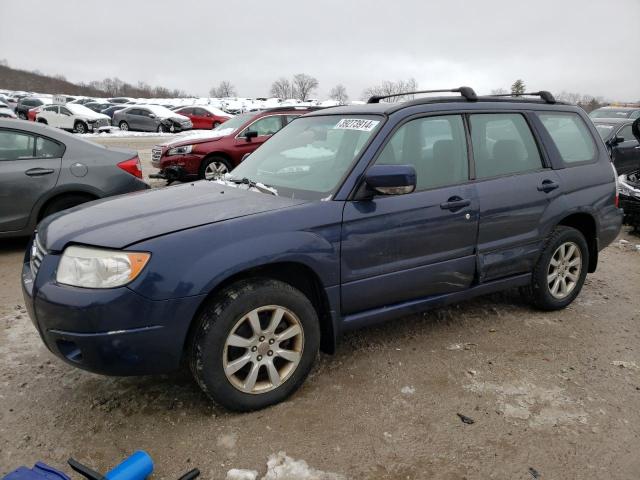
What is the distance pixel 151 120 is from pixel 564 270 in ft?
87.9

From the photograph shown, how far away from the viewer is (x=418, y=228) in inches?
129

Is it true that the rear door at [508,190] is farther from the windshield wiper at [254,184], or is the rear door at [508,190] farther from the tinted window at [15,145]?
the tinted window at [15,145]

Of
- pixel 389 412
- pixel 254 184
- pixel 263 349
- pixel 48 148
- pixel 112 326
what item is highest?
pixel 48 148

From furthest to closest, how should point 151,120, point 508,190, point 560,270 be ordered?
1. point 151,120
2. point 560,270
3. point 508,190

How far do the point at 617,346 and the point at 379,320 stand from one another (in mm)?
1871

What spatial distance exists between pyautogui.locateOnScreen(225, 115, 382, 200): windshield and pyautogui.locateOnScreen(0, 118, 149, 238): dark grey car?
8.92 ft

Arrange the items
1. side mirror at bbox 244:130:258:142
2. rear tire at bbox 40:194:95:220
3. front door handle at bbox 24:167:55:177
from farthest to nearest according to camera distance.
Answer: side mirror at bbox 244:130:258:142 → rear tire at bbox 40:194:95:220 → front door handle at bbox 24:167:55:177

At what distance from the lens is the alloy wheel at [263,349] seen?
2.74m

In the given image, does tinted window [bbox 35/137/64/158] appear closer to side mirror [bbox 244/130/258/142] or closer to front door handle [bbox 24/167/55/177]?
front door handle [bbox 24/167/55/177]

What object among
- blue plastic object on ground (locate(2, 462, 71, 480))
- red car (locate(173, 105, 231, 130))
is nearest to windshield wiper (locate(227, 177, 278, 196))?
blue plastic object on ground (locate(2, 462, 71, 480))

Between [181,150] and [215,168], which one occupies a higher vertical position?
[181,150]

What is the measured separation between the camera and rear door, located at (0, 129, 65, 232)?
550cm

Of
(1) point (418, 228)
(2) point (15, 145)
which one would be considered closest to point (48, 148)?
(2) point (15, 145)

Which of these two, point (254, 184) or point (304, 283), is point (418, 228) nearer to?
point (304, 283)
